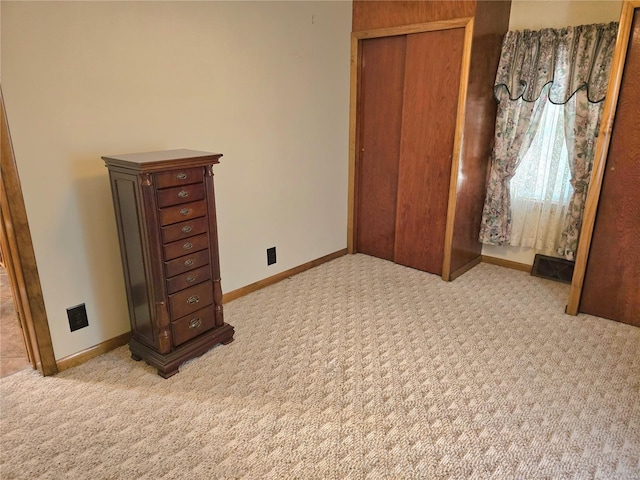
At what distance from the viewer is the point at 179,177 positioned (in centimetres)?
201

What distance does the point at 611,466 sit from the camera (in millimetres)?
1625

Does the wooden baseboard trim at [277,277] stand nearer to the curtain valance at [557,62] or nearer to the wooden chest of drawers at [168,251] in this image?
the wooden chest of drawers at [168,251]

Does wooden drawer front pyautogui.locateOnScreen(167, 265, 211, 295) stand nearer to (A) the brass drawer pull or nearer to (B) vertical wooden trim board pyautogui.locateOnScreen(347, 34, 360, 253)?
(A) the brass drawer pull

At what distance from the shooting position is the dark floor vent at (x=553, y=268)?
3.22 meters

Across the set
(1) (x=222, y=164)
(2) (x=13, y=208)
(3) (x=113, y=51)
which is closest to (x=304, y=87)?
(1) (x=222, y=164)

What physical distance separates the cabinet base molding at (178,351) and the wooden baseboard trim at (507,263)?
2342 mm

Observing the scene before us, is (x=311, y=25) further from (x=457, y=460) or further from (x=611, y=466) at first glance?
(x=611, y=466)

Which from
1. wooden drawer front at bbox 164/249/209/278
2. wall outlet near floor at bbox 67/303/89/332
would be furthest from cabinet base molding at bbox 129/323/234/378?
wooden drawer front at bbox 164/249/209/278

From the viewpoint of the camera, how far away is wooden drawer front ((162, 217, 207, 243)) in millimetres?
2031

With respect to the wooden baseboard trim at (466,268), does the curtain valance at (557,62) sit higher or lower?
higher

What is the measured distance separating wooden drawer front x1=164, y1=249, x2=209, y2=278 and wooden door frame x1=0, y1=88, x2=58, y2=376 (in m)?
0.62

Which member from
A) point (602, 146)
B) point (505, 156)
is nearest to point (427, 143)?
point (505, 156)

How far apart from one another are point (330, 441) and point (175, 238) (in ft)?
3.84

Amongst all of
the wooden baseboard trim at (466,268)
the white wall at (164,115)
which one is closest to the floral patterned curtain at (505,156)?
the wooden baseboard trim at (466,268)
